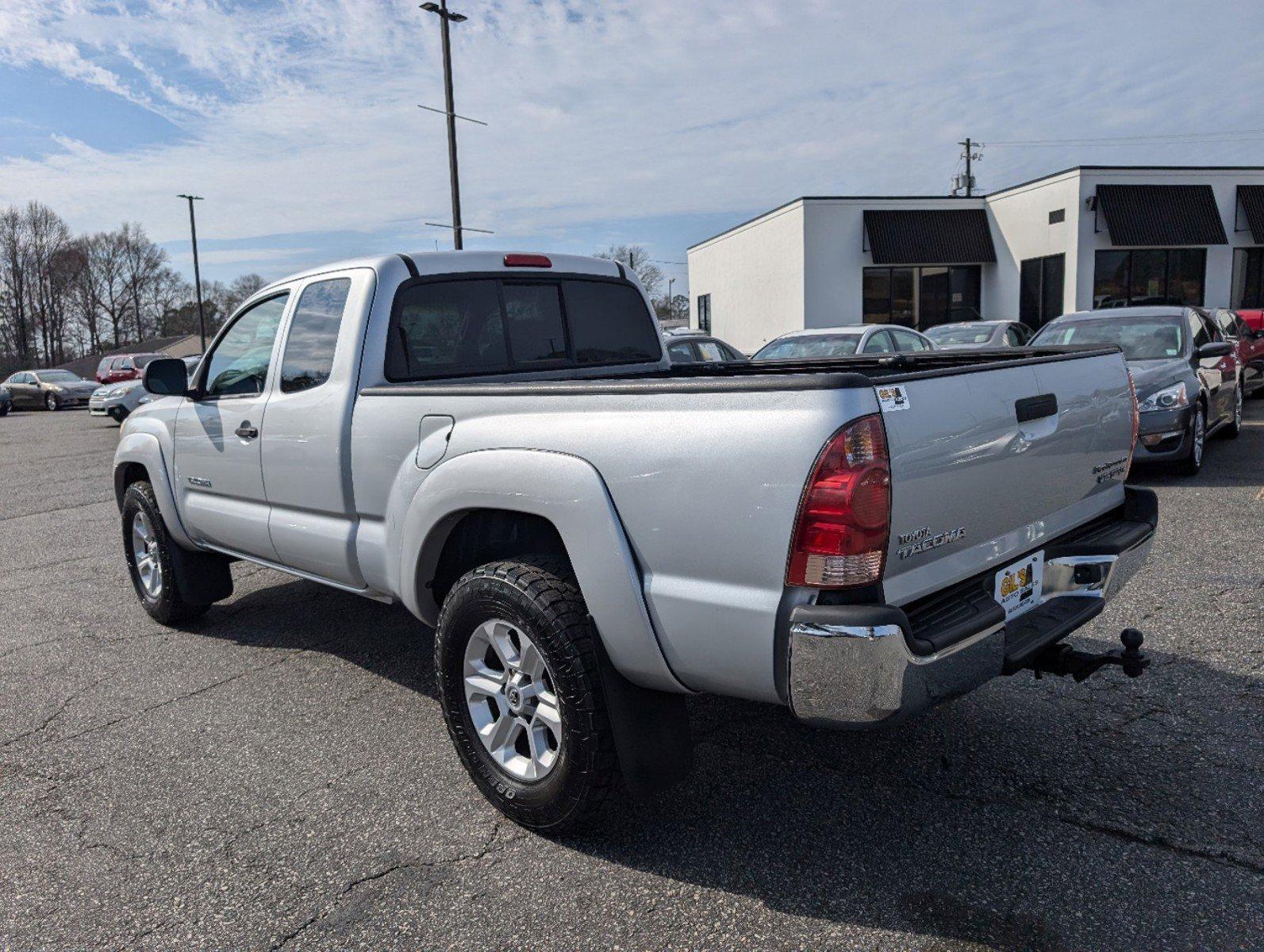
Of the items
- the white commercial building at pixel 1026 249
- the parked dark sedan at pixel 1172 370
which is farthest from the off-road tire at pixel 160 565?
the white commercial building at pixel 1026 249

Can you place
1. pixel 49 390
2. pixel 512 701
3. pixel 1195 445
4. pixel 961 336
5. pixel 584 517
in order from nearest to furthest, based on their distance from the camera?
pixel 584 517 → pixel 512 701 → pixel 1195 445 → pixel 961 336 → pixel 49 390

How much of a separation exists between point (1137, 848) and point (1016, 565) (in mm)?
910

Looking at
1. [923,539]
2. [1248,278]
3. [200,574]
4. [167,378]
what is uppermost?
[1248,278]

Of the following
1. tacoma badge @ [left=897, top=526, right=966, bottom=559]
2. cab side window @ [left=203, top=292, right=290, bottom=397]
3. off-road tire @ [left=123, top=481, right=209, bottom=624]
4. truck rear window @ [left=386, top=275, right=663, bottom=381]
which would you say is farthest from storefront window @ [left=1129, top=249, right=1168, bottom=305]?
tacoma badge @ [left=897, top=526, right=966, bottom=559]

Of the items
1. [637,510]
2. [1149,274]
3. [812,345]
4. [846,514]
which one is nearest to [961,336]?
[812,345]

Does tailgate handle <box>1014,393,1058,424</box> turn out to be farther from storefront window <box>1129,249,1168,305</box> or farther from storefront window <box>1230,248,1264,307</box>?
storefront window <box>1230,248,1264,307</box>

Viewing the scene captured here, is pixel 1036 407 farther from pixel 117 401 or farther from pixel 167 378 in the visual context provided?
pixel 117 401

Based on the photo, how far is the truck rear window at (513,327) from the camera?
3.99 meters

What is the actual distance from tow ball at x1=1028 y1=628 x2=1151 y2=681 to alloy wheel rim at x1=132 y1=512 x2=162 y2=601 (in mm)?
4626

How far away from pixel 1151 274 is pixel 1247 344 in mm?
15328

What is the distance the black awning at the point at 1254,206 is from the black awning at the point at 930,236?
6.82 metres

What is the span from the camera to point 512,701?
314 cm

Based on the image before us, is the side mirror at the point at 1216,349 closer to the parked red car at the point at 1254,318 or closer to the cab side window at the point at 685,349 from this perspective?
the cab side window at the point at 685,349

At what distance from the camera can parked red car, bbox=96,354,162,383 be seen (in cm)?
2942
